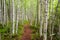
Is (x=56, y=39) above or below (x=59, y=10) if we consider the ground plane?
below

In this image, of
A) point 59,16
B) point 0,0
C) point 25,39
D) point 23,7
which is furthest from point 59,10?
point 23,7

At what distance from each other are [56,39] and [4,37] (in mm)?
5028

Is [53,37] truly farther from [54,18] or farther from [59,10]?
[59,10]

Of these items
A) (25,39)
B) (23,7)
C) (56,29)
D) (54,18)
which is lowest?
(25,39)

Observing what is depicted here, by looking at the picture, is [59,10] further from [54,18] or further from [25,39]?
[25,39]

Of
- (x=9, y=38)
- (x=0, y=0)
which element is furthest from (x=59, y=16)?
(x=0, y=0)

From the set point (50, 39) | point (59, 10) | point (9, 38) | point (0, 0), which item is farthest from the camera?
point (0, 0)

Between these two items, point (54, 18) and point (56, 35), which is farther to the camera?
point (54, 18)

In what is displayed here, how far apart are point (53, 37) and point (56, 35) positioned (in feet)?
1.10

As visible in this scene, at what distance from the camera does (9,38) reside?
13.9 meters

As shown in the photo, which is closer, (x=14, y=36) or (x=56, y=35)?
(x=56, y=35)

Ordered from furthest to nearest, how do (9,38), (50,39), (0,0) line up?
(0,0), (9,38), (50,39)

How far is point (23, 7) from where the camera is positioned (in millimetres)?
32062

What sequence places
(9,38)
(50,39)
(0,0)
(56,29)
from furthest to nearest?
(0,0)
(56,29)
(9,38)
(50,39)
